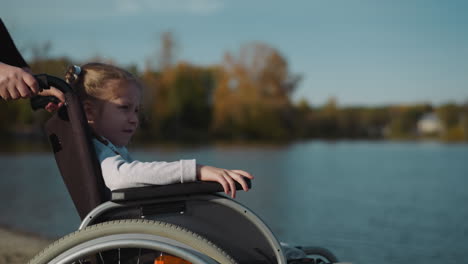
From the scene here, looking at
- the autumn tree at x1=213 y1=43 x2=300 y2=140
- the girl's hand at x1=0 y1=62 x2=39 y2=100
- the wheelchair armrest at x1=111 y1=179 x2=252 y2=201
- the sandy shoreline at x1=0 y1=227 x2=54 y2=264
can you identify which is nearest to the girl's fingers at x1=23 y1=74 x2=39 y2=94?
the girl's hand at x1=0 y1=62 x2=39 y2=100

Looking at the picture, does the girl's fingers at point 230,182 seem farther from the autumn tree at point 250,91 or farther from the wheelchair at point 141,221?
the autumn tree at point 250,91

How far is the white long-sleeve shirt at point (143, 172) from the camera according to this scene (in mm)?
1504

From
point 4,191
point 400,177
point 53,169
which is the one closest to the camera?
point 4,191

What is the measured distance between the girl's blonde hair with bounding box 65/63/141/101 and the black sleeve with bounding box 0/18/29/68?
18 centimetres

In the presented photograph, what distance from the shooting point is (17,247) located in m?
3.83

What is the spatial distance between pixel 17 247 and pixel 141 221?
2814 millimetres

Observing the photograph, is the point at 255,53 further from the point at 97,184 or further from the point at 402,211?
the point at 97,184

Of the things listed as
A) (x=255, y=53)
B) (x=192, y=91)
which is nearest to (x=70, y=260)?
(x=255, y=53)

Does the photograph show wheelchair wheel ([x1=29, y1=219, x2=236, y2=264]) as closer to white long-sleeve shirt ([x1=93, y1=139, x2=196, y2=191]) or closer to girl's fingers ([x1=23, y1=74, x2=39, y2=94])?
white long-sleeve shirt ([x1=93, y1=139, x2=196, y2=191])

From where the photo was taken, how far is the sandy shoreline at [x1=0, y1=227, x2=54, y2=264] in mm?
3432

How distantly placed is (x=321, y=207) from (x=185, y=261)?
6.28 metres

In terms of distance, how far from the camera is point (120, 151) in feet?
6.38

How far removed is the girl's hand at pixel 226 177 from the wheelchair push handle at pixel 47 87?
53cm

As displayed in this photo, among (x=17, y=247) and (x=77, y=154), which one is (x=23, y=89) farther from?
(x=17, y=247)
